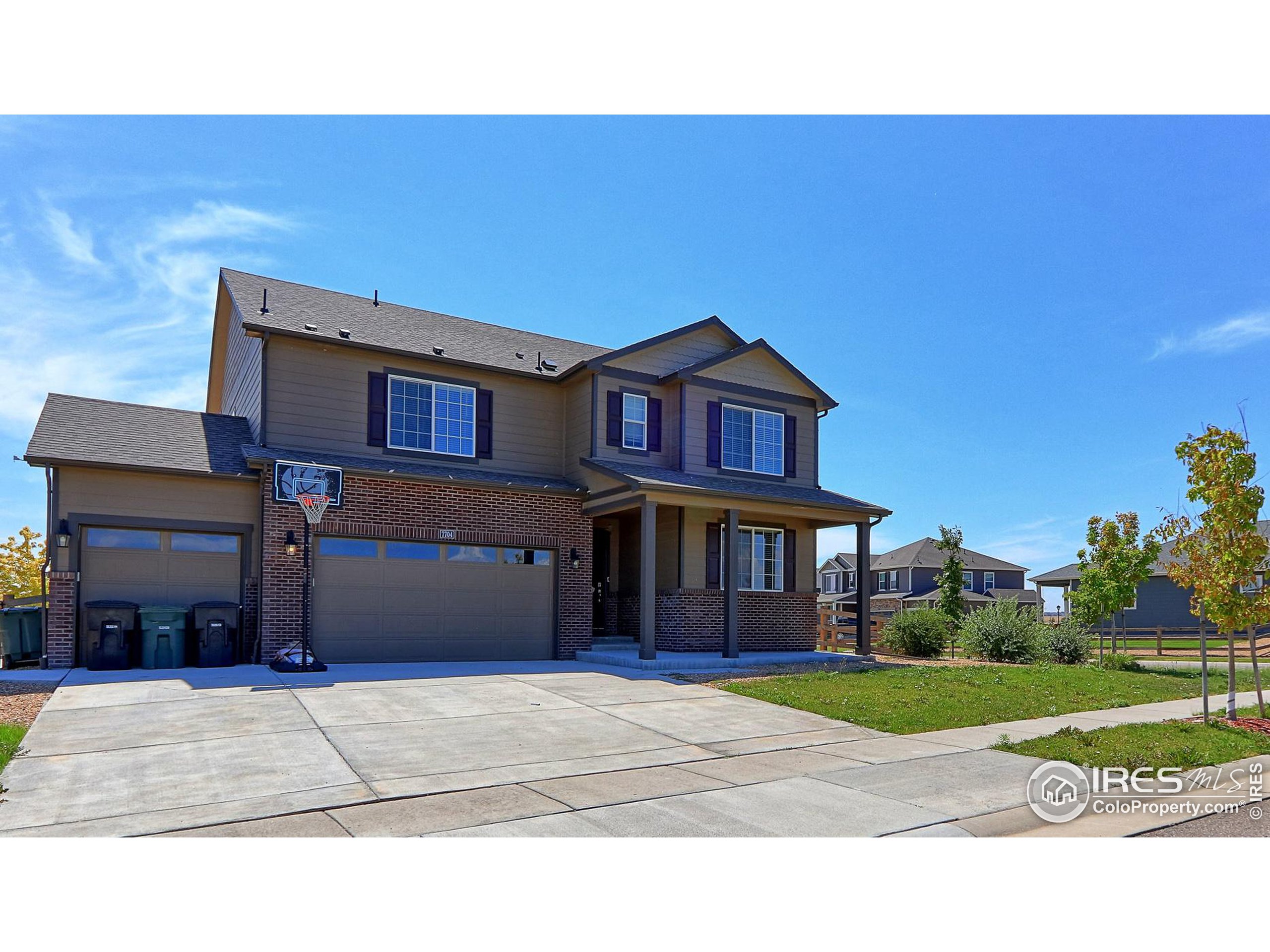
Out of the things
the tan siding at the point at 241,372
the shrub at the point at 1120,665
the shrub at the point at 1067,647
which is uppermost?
the tan siding at the point at 241,372

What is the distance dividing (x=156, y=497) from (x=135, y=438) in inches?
58.7

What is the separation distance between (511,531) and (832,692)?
684 centimetres

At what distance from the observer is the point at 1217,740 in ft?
31.6

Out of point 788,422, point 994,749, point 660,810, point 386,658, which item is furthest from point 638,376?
point 660,810

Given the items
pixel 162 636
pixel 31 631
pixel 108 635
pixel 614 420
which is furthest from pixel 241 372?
pixel 614 420

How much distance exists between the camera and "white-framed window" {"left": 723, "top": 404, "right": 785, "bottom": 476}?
64.1 feet

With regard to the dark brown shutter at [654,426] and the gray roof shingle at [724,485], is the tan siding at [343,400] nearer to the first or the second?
the gray roof shingle at [724,485]

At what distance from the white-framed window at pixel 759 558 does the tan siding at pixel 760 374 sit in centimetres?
322

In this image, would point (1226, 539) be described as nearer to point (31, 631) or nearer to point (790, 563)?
point (790, 563)

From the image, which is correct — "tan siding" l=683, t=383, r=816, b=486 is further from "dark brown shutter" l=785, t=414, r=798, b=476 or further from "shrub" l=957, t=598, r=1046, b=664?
"shrub" l=957, t=598, r=1046, b=664

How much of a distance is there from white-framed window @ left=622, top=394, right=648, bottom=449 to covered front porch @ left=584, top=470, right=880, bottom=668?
1.40m

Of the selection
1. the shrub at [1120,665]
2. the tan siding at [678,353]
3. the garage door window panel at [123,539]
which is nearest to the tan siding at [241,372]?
the garage door window panel at [123,539]

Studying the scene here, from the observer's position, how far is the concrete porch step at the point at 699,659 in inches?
604

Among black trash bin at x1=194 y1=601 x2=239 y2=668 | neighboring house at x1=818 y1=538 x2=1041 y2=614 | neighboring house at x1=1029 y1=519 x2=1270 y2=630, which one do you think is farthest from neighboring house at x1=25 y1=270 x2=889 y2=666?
neighboring house at x1=818 y1=538 x2=1041 y2=614
